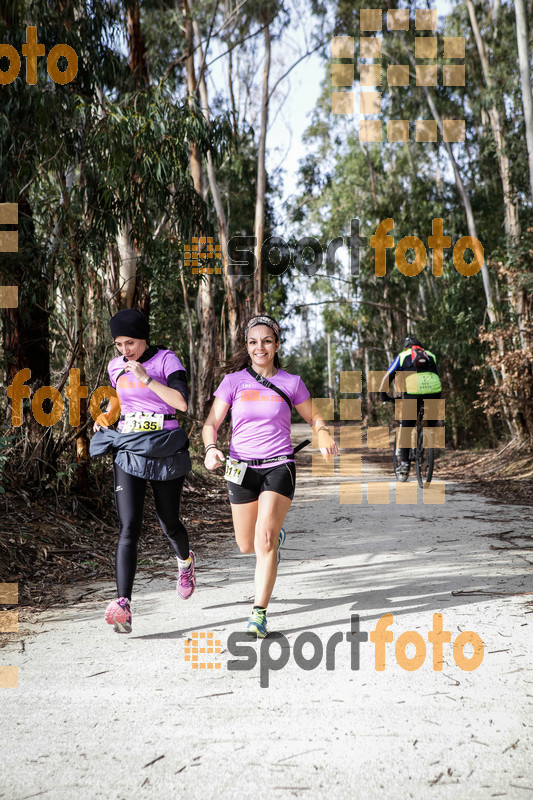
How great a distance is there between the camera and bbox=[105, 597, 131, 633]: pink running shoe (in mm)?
4238

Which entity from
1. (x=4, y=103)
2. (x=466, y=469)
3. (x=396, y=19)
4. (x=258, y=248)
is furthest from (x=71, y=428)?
(x=396, y=19)

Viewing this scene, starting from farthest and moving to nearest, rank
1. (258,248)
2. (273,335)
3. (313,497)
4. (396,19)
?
(396,19)
(258,248)
(313,497)
(273,335)

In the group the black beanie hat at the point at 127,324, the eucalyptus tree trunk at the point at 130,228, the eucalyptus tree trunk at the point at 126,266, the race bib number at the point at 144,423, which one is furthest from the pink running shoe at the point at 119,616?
the eucalyptus tree trunk at the point at 126,266

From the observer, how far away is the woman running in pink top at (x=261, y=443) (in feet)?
14.3

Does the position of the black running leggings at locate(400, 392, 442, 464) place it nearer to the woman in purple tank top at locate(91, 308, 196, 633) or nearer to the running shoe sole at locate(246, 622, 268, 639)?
the woman in purple tank top at locate(91, 308, 196, 633)

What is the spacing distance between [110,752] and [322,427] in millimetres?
2148

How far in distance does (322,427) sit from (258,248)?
1464 cm

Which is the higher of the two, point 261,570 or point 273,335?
point 273,335

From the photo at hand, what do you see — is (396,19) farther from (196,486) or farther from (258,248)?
(196,486)

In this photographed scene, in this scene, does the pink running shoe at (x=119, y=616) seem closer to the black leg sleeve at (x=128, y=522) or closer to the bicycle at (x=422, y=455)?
the black leg sleeve at (x=128, y=522)

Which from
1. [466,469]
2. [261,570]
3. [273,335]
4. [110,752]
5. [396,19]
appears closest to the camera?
[110,752]

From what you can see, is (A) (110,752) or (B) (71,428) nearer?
(A) (110,752)

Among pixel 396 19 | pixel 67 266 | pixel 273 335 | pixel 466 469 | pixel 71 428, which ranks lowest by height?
pixel 466 469

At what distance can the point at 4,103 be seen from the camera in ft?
25.6
